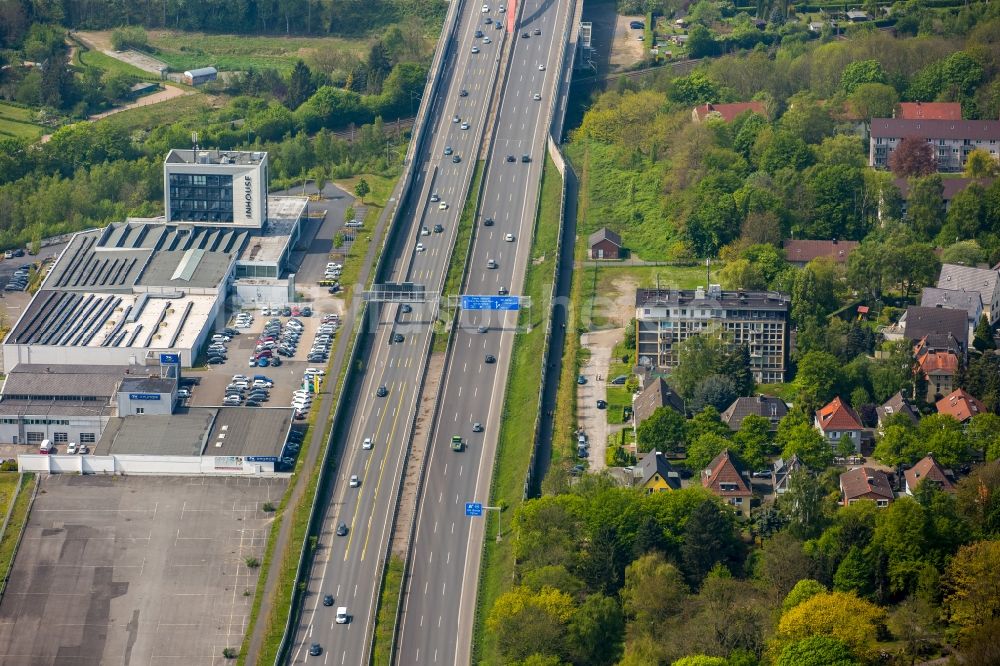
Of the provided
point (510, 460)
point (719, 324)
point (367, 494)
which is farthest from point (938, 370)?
point (367, 494)

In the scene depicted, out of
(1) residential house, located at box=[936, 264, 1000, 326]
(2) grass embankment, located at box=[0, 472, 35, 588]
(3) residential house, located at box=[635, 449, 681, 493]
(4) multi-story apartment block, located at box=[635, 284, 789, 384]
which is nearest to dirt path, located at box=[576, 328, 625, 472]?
(4) multi-story apartment block, located at box=[635, 284, 789, 384]

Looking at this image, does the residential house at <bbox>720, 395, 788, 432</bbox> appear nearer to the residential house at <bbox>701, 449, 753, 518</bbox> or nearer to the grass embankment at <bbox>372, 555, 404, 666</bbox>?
the residential house at <bbox>701, 449, 753, 518</bbox>

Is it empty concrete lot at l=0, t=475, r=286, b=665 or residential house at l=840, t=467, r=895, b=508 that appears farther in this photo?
residential house at l=840, t=467, r=895, b=508

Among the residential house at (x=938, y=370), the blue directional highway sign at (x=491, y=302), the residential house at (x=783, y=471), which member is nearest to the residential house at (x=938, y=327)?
the residential house at (x=938, y=370)

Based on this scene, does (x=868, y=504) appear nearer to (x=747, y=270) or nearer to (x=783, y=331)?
(x=783, y=331)

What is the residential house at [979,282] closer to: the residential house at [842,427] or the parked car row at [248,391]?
the residential house at [842,427]

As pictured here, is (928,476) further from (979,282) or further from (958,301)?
(979,282)

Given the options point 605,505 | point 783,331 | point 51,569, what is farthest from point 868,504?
point 51,569
